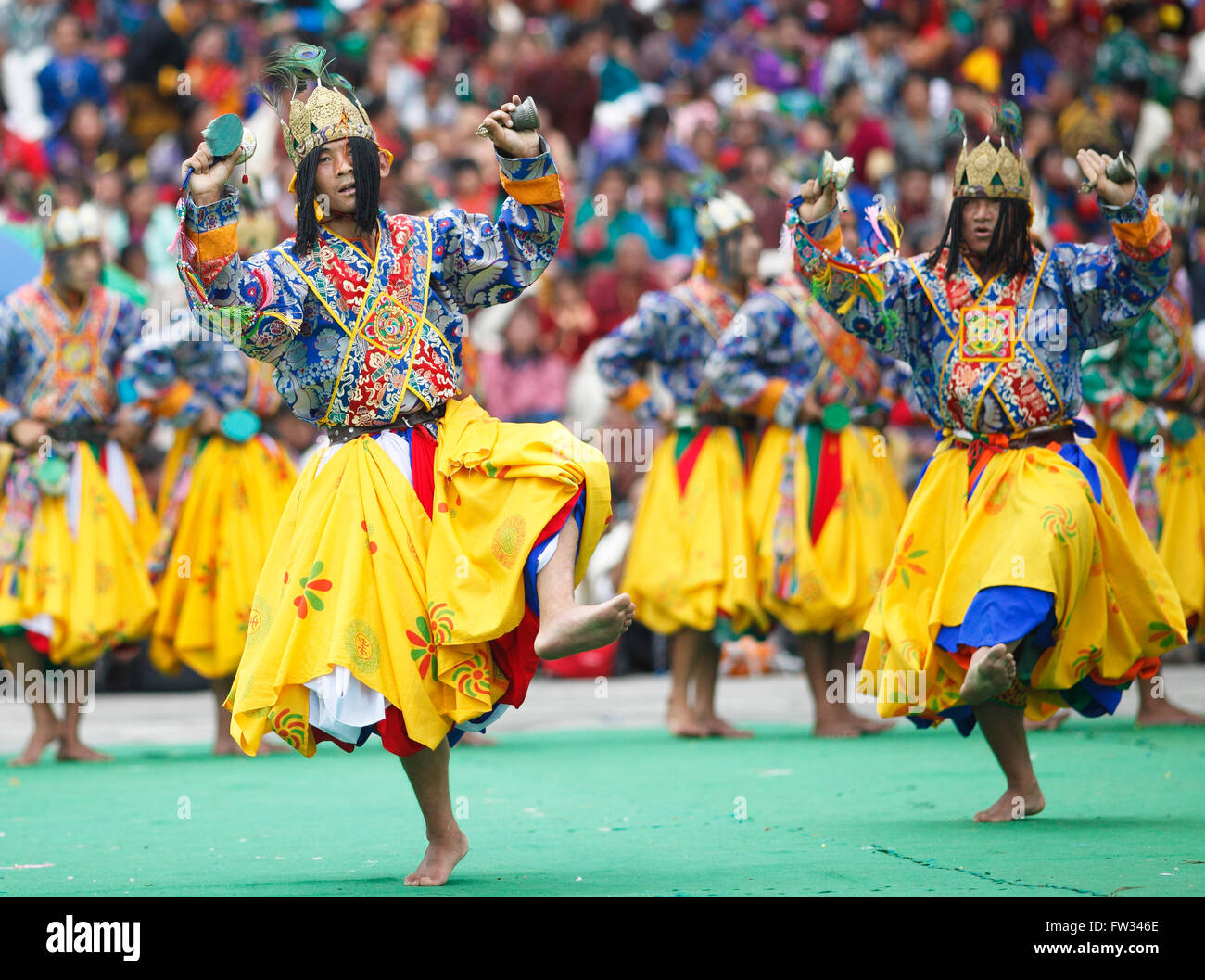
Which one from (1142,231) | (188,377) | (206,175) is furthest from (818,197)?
(188,377)

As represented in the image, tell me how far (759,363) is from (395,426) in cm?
351

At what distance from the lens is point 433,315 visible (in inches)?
177

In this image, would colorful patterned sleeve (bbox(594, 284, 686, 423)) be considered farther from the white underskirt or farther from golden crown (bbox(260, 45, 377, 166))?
the white underskirt

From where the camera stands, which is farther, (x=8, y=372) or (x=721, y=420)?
(x=721, y=420)

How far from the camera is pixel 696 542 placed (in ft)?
26.0

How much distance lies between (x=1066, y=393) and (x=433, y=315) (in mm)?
1933

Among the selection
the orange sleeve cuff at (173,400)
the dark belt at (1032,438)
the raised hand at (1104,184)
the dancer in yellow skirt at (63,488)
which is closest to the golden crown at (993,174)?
the raised hand at (1104,184)

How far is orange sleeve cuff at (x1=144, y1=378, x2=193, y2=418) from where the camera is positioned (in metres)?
7.69

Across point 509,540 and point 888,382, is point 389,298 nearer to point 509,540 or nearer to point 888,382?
point 509,540

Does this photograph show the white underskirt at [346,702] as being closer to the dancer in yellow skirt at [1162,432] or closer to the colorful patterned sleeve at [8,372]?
the colorful patterned sleeve at [8,372]

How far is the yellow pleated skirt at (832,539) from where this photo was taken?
7.56 m

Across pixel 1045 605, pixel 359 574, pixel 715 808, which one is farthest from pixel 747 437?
pixel 359 574

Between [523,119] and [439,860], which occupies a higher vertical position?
[523,119]

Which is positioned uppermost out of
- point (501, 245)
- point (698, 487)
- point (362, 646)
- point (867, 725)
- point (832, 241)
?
point (832, 241)
